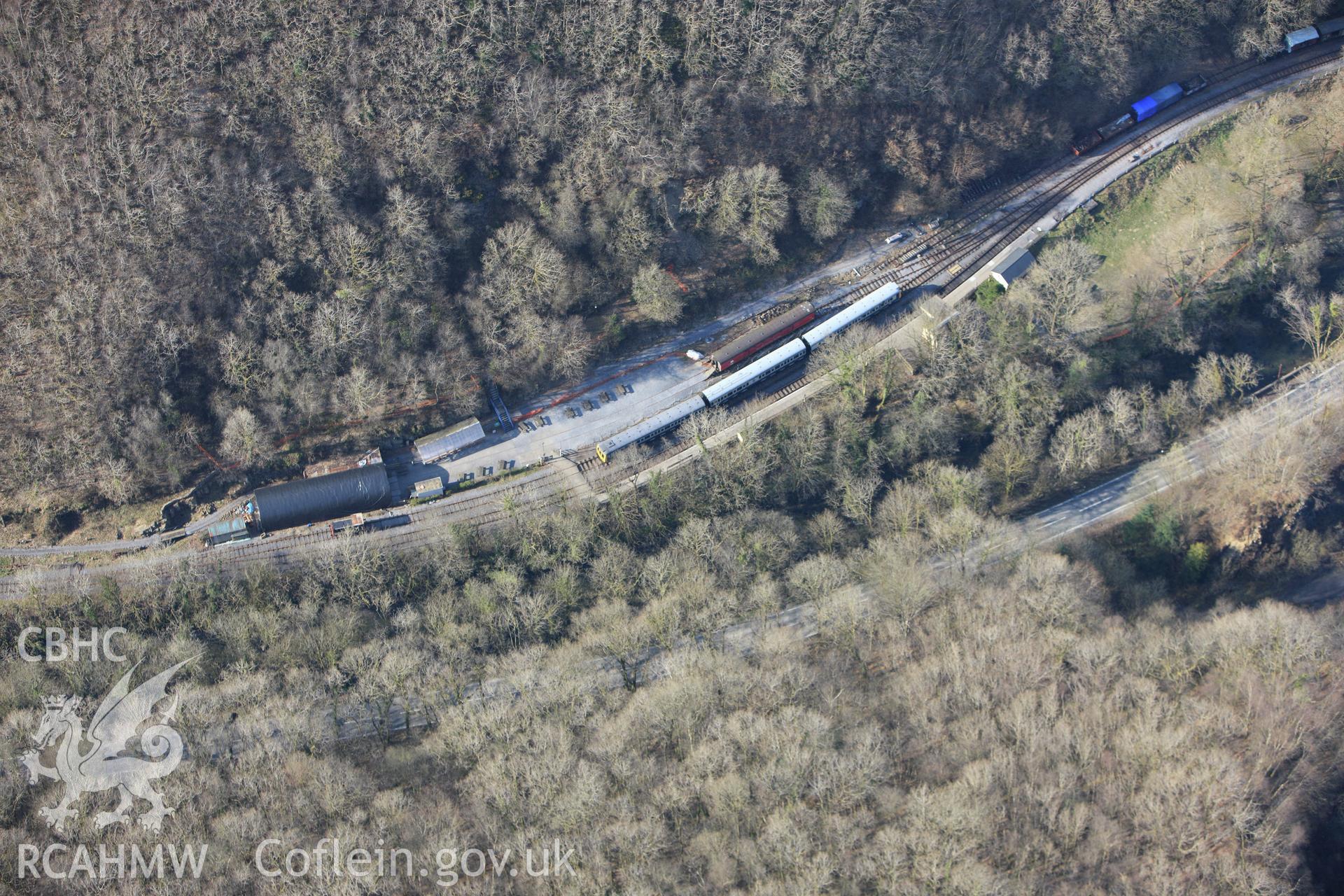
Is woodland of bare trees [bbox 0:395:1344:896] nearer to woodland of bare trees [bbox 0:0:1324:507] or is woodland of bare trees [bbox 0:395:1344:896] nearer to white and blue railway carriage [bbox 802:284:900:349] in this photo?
white and blue railway carriage [bbox 802:284:900:349]

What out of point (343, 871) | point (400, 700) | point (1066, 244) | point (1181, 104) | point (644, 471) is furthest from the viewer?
point (1181, 104)

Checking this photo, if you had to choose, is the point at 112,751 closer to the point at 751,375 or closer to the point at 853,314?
the point at 751,375

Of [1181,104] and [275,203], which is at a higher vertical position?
[275,203]

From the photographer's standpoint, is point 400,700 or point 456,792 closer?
point 456,792

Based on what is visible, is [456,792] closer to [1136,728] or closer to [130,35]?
[1136,728]

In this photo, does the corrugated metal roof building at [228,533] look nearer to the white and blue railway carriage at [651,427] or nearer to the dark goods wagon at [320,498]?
the dark goods wagon at [320,498]

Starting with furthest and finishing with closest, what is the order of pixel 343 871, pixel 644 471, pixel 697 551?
pixel 644 471
pixel 697 551
pixel 343 871

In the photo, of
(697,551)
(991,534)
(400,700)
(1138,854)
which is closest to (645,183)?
(697,551)
